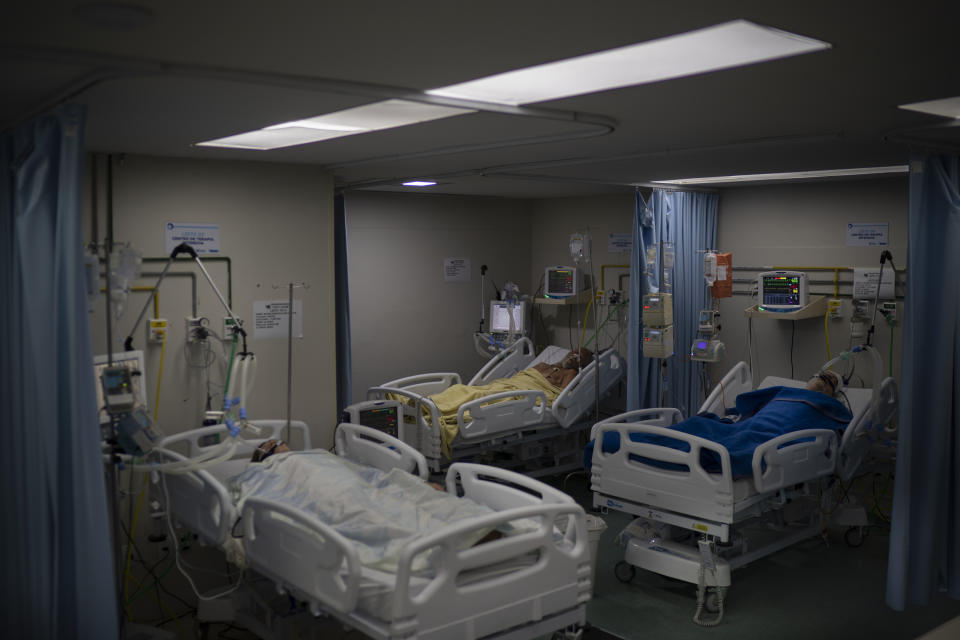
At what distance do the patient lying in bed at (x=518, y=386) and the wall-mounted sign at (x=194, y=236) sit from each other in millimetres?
2043

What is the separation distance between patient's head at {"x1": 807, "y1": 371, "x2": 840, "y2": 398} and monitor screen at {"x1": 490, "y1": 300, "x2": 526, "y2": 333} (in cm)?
279

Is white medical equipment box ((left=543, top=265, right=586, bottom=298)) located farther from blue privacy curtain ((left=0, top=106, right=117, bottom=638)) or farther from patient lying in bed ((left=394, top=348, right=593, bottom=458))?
blue privacy curtain ((left=0, top=106, right=117, bottom=638))

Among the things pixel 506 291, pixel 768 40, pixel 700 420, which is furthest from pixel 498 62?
pixel 506 291

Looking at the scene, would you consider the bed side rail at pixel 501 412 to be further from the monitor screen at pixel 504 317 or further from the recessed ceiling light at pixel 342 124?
the recessed ceiling light at pixel 342 124

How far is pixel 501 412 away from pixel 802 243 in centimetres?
279

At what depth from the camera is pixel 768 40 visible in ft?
7.62

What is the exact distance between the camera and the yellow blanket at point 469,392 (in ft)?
19.2

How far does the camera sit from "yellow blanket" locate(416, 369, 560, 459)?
5.85 metres

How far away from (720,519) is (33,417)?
3262 mm

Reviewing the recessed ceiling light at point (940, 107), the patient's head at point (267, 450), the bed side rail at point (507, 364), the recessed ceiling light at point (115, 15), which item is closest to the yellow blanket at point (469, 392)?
the bed side rail at point (507, 364)

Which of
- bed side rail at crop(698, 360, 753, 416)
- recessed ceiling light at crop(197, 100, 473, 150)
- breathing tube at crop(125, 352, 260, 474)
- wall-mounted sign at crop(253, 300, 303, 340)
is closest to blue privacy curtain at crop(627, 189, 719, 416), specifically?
bed side rail at crop(698, 360, 753, 416)

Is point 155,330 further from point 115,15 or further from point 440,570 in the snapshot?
point 115,15

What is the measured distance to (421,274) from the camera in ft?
25.7

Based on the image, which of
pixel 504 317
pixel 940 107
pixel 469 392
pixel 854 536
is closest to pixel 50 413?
pixel 940 107
